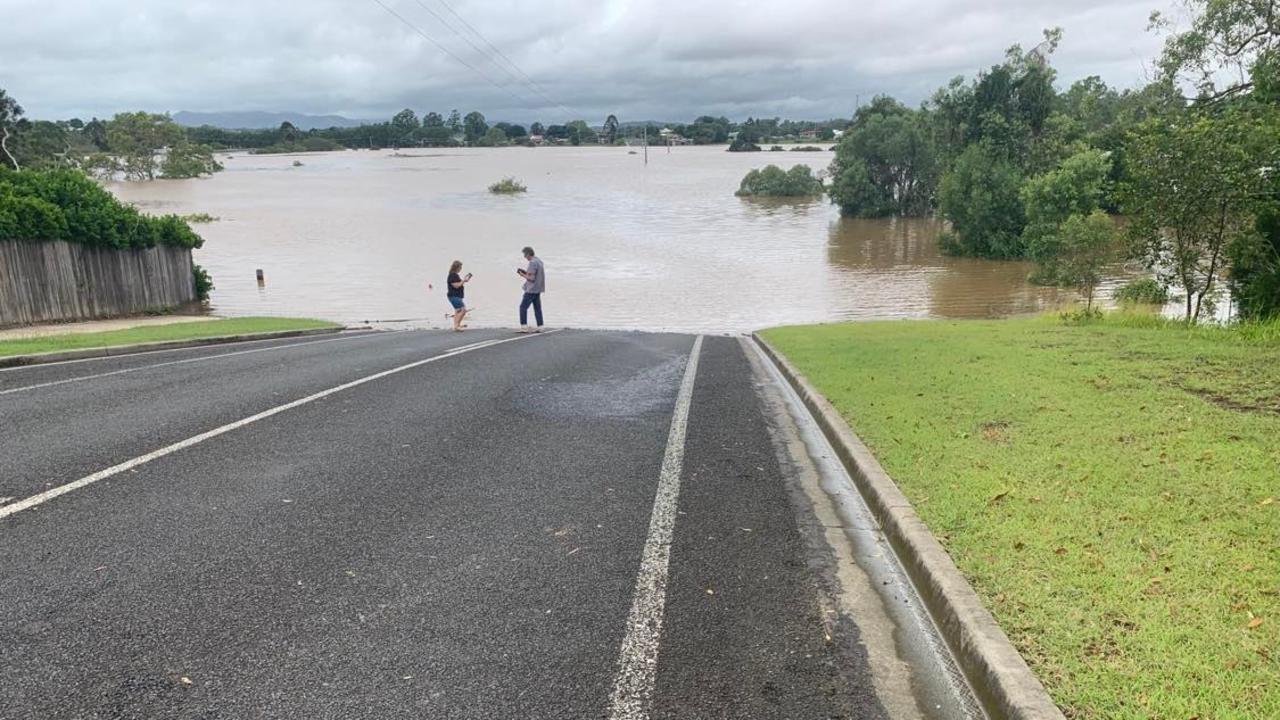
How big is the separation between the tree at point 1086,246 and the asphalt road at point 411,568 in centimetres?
2643

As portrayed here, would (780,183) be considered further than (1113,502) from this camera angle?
Yes

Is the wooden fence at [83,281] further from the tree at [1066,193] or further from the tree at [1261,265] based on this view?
the tree at [1066,193]

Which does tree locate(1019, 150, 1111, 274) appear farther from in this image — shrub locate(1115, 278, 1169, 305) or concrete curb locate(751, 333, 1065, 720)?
concrete curb locate(751, 333, 1065, 720)

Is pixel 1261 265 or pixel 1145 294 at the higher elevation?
pixel 1261 265

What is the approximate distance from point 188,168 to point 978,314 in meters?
126

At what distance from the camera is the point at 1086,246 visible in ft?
97.5

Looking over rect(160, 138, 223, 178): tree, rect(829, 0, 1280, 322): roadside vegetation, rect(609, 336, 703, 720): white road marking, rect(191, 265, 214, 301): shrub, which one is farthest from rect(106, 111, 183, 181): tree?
rect(609, 336, 703, 720): white road marking

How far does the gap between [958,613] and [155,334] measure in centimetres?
1572

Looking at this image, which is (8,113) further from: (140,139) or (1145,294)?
(140,139)

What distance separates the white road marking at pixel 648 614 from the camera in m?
3.17

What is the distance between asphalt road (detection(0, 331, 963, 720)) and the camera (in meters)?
3.22

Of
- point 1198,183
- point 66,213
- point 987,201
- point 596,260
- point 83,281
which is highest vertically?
point 66,213

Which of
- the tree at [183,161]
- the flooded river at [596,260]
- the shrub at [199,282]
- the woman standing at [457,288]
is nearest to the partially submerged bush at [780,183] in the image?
the flooded river at [596,260]

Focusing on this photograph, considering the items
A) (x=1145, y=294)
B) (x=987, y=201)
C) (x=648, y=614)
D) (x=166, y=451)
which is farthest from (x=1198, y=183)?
(x=987, y=201)
